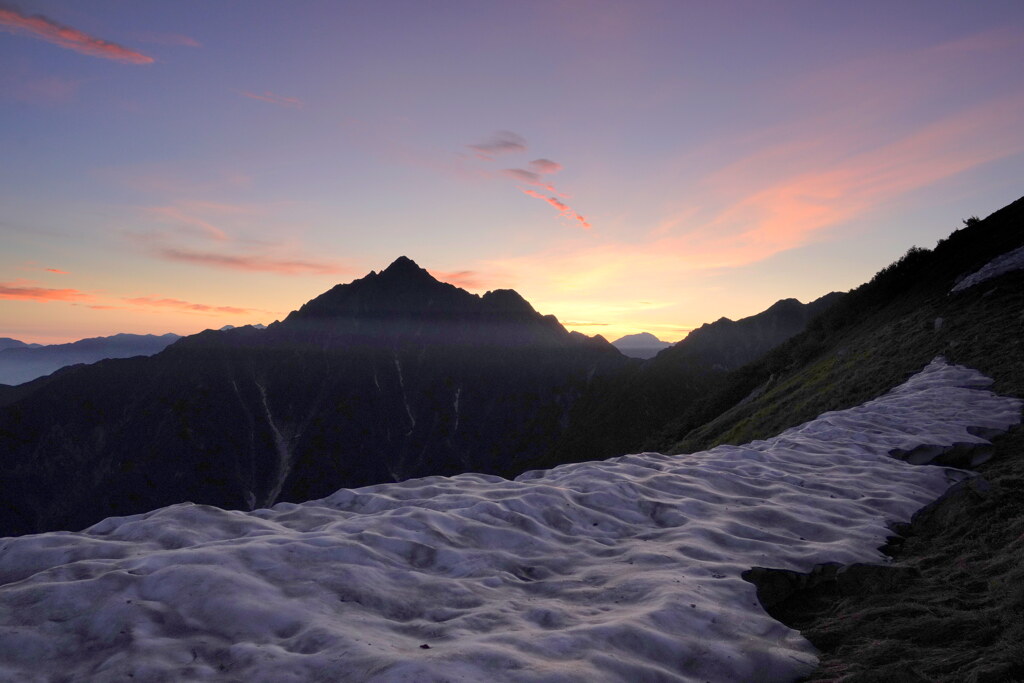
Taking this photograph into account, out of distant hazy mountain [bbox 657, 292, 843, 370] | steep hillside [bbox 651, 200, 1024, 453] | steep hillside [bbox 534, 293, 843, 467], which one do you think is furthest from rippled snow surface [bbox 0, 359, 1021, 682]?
distant hazy mountain [bbox 657, 292, 843, 370]

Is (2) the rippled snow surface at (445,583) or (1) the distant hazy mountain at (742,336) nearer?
(2) the rippled snow surface at (445,583)

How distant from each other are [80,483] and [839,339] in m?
212

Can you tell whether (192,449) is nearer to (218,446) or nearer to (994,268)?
(218,446)

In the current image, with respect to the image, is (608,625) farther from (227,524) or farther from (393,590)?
(227,524)

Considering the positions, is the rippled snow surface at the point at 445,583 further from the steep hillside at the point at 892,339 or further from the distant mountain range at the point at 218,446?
the distant mountain range at the point at 218,446

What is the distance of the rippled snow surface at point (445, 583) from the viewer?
210 inches

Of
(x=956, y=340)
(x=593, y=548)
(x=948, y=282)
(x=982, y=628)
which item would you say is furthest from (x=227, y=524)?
(x=948, y=282)

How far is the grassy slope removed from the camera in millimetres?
5449

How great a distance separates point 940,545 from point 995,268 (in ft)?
99.7

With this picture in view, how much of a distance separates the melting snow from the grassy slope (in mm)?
885

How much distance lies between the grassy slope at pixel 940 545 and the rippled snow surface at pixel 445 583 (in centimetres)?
62

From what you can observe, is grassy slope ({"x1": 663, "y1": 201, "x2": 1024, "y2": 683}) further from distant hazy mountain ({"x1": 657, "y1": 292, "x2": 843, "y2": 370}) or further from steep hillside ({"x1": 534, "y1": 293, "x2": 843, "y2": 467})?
distant hazy mountain ({"x1": 657, "y1": 292, "x2": 843, "y2": 370})

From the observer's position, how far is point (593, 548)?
8969 mm

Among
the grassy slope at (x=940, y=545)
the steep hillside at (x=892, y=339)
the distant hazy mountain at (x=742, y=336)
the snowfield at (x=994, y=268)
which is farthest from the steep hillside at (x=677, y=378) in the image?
A: the snowfield at (x=994, y=268)
